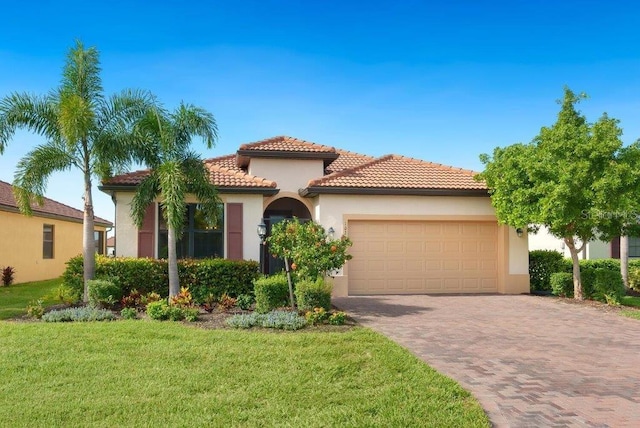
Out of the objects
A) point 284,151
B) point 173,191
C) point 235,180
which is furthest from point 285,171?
point 173,191

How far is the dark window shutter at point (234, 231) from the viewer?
14.2 m

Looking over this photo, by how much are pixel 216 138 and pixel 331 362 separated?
295 inches

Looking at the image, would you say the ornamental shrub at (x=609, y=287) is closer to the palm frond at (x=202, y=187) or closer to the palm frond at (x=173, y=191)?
the palm frond at (x=202, y=187)

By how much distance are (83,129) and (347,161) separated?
1027cm

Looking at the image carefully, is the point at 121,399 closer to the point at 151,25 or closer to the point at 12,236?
the point at 151,25

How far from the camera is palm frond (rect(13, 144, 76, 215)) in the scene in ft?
39.5

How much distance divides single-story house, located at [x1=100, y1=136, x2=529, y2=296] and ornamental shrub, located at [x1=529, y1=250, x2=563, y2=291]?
42.1 inches

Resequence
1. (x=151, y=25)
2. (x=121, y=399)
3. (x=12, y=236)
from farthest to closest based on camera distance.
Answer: (x=12, y=236) < (x=151, y=25) < (x=121, y=399)

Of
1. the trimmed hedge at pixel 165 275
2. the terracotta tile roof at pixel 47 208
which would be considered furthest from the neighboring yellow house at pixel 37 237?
the trimmed hedge at pixel 165 275

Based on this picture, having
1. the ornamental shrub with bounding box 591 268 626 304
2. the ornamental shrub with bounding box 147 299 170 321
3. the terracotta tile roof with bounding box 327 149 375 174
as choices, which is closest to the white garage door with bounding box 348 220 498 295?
the ornamental shrub with bounding box 591 268 626 304

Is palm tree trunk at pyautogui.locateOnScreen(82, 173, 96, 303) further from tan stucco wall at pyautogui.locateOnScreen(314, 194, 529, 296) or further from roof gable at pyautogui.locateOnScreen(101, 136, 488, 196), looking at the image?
tan stucco wall at pyautogui.locateOnScreen(314, 194, 529, 296)

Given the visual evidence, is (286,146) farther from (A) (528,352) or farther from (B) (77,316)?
(A) (528,352)

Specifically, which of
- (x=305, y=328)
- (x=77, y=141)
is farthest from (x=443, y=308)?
(x=77, y=141)

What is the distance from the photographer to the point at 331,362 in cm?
675
